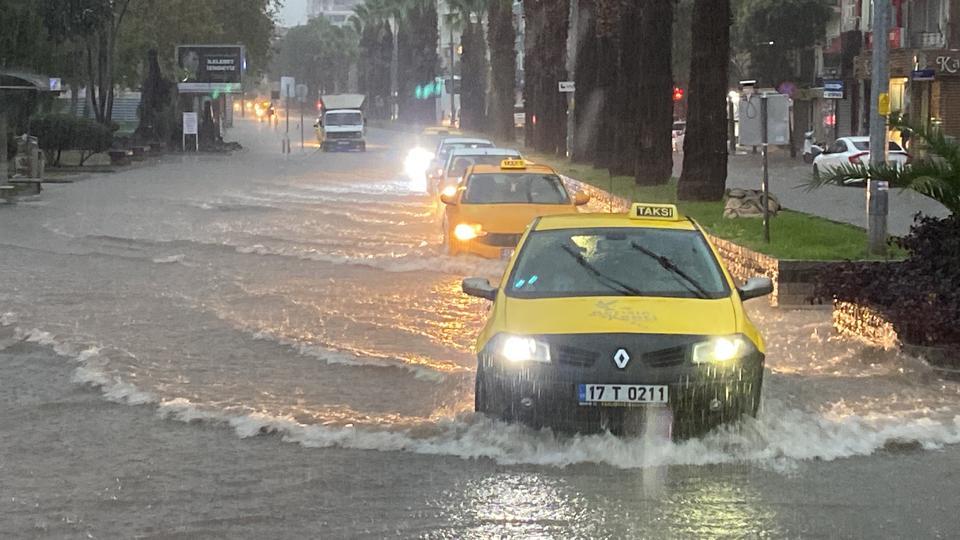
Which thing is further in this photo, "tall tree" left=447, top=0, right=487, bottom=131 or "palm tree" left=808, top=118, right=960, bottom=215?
"tall tree" left=447, top=0, right=487, bottom=131

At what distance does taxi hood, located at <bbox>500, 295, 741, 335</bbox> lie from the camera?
29.3 ft

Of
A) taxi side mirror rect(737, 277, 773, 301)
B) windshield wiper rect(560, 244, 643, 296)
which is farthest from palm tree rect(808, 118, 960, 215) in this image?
windshield wiper rect(560, 244, 643, 296)

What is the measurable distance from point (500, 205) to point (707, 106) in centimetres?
690

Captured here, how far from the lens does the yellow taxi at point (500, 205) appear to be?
19.0 metres

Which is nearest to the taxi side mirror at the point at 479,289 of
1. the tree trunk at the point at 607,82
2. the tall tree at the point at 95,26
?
the tree trunk at the point at 607,82

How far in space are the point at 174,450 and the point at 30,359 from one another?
14.4 feet

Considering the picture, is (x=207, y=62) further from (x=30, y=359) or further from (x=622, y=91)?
(x=30, y=359)

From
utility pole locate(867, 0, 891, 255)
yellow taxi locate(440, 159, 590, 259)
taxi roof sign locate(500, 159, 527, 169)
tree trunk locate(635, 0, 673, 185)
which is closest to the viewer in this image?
utility pole locate(867, 0, 891, 255)

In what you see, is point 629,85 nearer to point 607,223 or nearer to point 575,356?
point 607,223

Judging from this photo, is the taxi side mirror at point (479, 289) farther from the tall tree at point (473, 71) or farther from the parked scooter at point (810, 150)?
the tall tree at point (473, 71)

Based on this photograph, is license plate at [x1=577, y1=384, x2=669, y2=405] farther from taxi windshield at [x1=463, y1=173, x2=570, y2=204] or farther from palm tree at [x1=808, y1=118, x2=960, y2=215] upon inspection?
taxi windshield at [x1=463, y1=173, x2=570, y2=204]

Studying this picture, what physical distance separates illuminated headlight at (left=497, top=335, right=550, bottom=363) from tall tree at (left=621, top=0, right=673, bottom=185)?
22538 millimetres

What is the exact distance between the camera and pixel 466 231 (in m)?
19.3

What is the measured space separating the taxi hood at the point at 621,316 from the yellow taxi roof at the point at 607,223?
1117 millimetres
